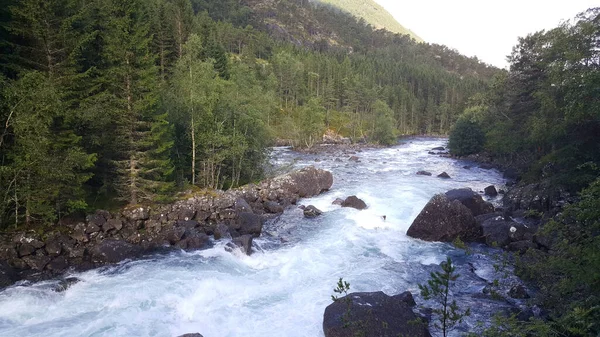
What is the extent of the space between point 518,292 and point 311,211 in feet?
52.1

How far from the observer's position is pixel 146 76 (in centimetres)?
2322

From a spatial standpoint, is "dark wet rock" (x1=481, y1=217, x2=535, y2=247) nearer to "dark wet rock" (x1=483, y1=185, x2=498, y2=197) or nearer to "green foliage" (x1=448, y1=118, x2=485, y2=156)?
"dark wet rock" (x1=483, y1=185, x2=498, y2=197)

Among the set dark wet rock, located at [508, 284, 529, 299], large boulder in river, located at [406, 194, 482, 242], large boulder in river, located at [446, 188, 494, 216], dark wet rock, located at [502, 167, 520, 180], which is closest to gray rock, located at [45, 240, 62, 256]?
large boulder in river, located at [406, 194, 482, 242]

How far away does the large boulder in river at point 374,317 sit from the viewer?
11.7m

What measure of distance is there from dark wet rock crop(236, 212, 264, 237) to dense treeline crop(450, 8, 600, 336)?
15607 millimetres

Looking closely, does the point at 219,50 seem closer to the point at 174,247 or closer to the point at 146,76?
the point at 146,76

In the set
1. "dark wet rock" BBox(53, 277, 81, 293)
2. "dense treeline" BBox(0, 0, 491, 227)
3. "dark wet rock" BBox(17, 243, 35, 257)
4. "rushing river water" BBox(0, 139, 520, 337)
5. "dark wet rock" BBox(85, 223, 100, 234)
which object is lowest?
"rushing river water" BBox(0, 139, 520, 337)

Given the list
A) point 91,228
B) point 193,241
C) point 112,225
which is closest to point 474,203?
point 193,241

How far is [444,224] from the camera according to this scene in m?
22.8

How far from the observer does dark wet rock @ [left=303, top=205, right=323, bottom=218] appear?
28223 mm

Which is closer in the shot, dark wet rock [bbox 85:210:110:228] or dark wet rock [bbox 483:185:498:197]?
dark wet rock [bbox 85:210:110:228]

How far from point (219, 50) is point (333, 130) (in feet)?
142

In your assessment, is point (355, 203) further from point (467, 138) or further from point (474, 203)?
point (467, 138)

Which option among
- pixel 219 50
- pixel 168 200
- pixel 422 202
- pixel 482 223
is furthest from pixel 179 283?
pixel 219 50
